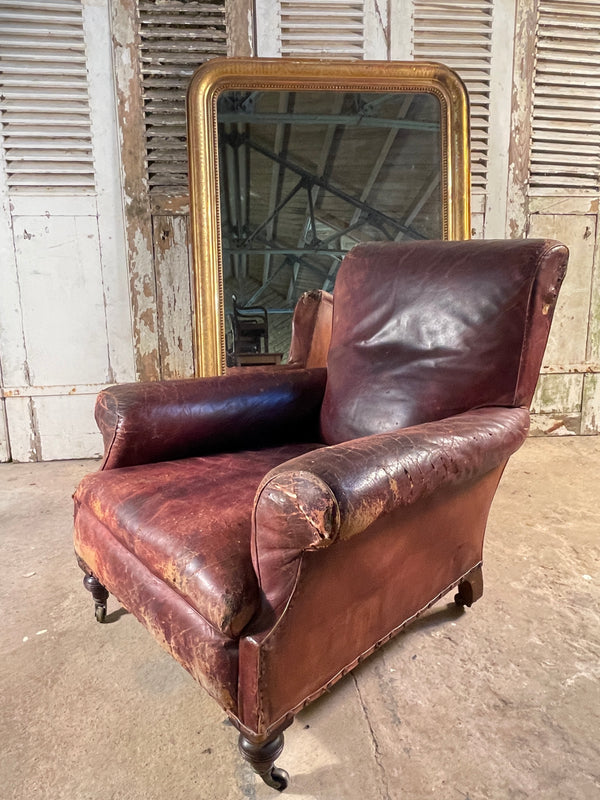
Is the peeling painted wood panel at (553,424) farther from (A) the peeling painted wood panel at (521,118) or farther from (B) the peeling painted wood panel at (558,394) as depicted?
(A) the peeling painted wood panel at (521,118)

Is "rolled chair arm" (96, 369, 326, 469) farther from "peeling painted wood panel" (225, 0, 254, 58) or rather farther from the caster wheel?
"peeling painted wood panel" (225, 0, 254, 58)

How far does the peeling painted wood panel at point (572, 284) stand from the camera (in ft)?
8.72

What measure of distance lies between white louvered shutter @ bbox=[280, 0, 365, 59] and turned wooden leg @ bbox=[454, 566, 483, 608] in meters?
2.23

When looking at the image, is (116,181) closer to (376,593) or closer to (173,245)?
(173,245)

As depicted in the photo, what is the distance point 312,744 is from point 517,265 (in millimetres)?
1021

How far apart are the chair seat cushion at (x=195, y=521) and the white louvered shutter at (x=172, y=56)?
1717 millimetres

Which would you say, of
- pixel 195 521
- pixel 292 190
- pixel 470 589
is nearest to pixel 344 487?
pixel 195 521

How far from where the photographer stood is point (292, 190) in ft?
7.56

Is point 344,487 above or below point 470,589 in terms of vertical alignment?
above

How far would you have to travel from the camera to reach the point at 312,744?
3.20 feet

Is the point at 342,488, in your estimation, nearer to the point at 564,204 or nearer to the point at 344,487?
the point at 344,487

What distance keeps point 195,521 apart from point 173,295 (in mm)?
1786

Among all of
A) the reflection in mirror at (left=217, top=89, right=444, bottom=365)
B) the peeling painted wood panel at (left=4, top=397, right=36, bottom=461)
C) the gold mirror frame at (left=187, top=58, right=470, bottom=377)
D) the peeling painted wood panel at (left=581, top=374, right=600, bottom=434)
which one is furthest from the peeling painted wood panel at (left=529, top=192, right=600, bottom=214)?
the peeling painted wood panel at (left=4, top=397, right=36, bottom=461)

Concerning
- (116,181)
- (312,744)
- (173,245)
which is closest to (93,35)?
(116,181)
